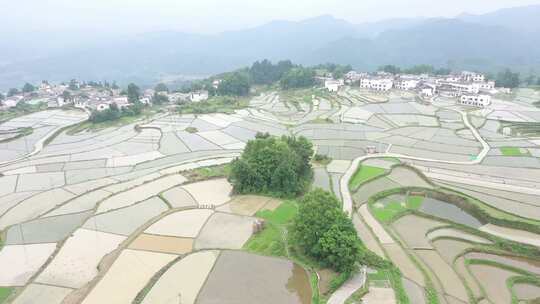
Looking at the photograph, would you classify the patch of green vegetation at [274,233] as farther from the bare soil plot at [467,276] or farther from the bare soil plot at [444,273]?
the bare soil plot at [467,276]

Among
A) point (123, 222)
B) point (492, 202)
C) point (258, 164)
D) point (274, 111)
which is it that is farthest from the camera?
point (274, 111)

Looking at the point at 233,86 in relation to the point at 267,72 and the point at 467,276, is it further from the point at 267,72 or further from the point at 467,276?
the point at 467,276

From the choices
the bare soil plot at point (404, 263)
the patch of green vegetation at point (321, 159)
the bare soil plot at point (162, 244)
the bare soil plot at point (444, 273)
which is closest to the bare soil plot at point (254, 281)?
the bare soil plot at point (162, 244)

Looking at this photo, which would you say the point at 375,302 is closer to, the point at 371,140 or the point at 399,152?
the point at 399,152

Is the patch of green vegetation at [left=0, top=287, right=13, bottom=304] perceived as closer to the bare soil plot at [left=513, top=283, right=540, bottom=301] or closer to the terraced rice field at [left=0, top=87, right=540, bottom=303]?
the terraced rice field at [left=0, top=87, right=540, bottom=303]

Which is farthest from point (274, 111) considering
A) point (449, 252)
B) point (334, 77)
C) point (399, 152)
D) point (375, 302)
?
point (375, 302)
